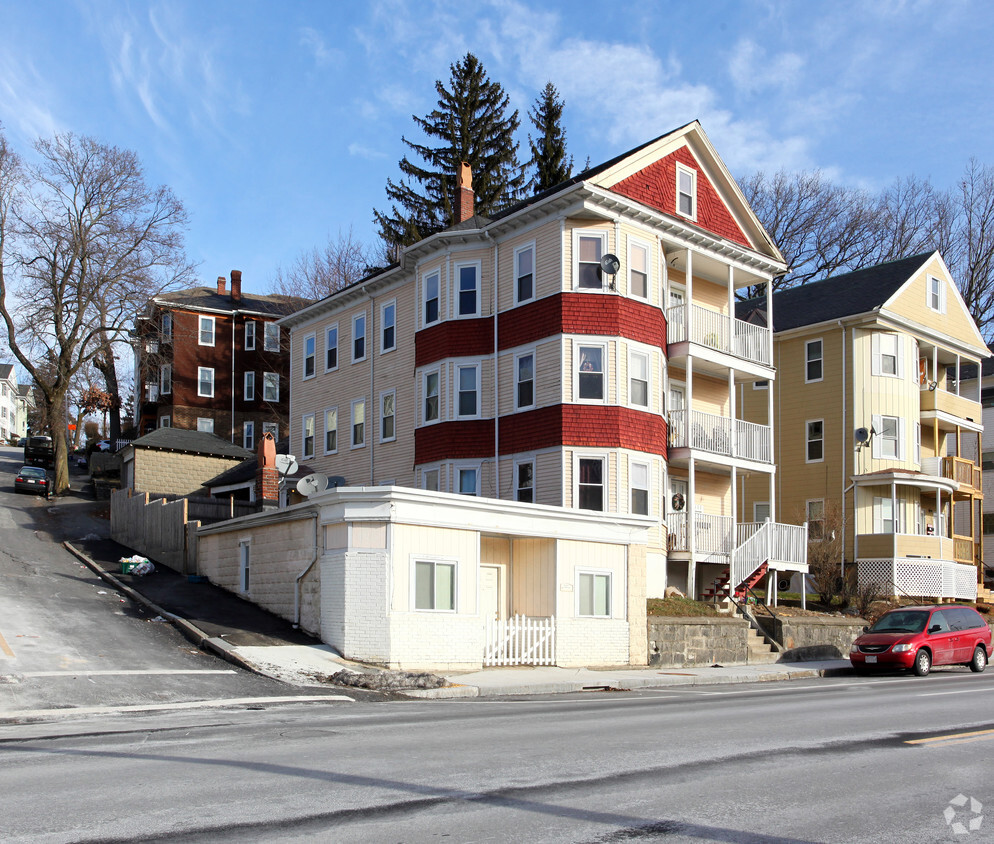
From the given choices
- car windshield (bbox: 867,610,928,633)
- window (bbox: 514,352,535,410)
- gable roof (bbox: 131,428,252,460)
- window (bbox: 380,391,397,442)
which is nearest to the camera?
car windshield (bbox: 867,610,928,633)

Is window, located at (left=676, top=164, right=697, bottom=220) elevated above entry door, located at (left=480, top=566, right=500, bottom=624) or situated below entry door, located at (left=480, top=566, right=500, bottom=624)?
above

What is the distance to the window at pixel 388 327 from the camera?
34969 mm

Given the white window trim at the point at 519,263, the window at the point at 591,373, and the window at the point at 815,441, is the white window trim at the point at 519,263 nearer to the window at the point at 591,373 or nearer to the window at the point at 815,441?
the window at the point at 591,373

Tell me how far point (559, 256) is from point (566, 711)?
Answer: 16914mm

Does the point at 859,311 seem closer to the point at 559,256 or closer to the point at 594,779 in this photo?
the point at 559,256

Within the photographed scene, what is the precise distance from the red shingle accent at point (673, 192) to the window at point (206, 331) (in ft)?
125

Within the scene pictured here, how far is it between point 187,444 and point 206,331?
1724 centimetres

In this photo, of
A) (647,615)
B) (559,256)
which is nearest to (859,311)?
(559,256)

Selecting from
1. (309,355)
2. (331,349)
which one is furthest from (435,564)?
(309,355)

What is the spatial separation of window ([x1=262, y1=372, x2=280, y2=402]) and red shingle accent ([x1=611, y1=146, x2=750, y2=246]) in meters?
36.9

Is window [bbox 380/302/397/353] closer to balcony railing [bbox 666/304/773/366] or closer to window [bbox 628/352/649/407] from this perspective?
window [bbox 628/352/649/407]

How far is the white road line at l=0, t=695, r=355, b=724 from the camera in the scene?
1397 cm

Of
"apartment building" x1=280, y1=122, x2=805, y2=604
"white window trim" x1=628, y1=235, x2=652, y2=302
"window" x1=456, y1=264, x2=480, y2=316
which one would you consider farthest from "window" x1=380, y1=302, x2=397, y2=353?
"white window trim" x1=628, y1=235, x2=652, y2=302

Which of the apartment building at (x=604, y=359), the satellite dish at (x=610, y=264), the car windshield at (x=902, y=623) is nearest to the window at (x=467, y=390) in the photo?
the apartment building at (x=604, y=359)
